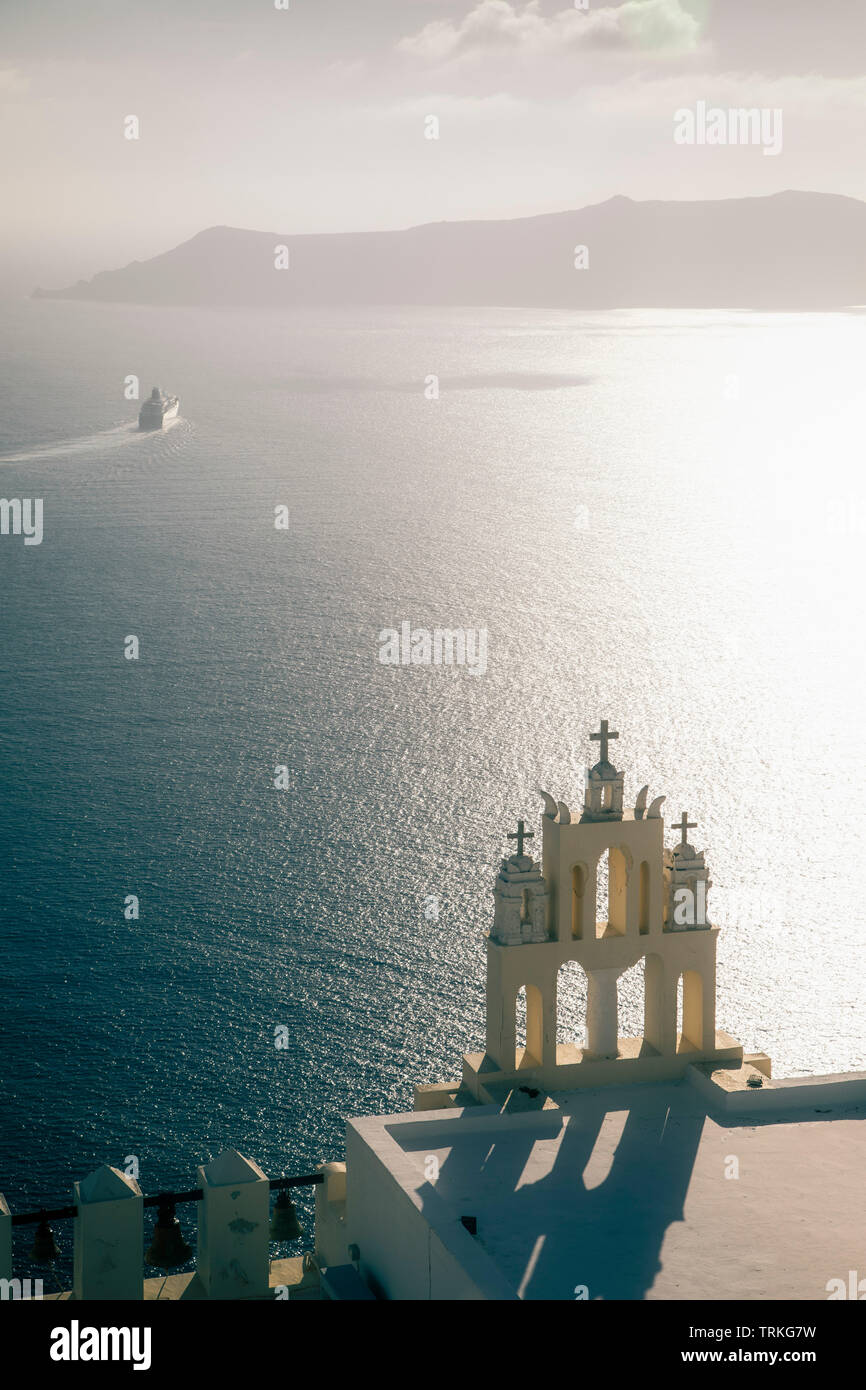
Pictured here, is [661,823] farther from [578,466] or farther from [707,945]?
[578,466]

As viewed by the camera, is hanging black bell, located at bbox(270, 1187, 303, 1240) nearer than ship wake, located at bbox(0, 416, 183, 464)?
Yes

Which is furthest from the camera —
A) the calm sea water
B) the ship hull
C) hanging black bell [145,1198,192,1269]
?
the ship hull

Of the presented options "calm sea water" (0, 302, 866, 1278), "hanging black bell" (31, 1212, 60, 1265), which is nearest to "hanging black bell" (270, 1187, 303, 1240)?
"hanging black bell" (31, 1212, 60, 1265)

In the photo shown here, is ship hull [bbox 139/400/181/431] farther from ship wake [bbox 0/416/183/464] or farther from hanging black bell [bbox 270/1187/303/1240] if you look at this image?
hanging black bell [bbox 270/1187/303/1240]

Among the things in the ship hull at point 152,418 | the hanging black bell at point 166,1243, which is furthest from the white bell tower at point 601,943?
the ship hull at point 152,418

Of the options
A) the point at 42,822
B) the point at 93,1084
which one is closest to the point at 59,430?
the point at 42,822

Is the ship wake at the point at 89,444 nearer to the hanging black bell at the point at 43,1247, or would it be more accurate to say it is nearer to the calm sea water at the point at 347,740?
the calm sea water at the point at 347,740

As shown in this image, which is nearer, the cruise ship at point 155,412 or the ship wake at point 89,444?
the ship wake at point 89,444
